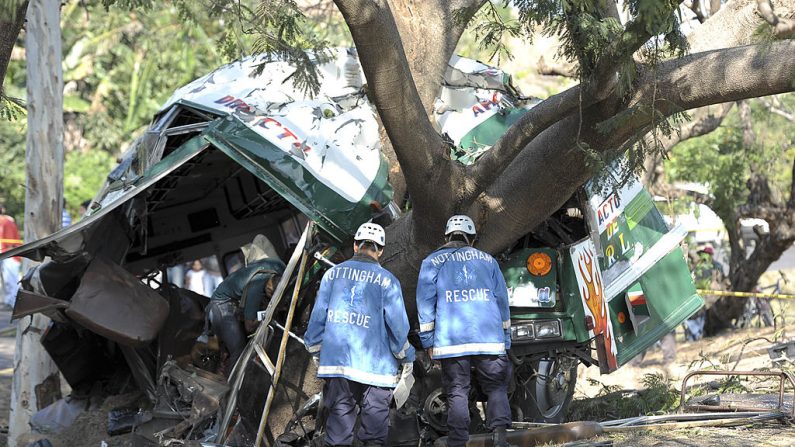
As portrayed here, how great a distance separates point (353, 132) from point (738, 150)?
881 cm

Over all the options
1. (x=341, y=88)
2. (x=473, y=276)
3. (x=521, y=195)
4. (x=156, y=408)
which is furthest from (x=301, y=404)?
(x=341, y=88)

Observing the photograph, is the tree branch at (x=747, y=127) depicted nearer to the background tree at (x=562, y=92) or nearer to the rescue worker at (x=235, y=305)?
the background tree at (x=562, y=92)

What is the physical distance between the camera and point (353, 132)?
8.42 metres

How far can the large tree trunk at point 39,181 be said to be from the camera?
9898mm

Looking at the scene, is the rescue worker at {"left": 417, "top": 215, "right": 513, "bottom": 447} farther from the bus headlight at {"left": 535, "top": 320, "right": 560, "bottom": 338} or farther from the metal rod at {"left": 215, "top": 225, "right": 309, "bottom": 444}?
the metal rod at {"left": 215, "top": 225, "right": 309, "bottom": 444}

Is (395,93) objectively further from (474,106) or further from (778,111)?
(778,111)

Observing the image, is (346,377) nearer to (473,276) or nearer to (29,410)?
(473,276)

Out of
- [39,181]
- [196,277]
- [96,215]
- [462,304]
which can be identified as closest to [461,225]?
[462,304]

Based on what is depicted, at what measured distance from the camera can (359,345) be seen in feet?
22.1

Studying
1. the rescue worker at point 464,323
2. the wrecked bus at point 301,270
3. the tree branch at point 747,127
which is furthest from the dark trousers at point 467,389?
the tree branch at point 747,127

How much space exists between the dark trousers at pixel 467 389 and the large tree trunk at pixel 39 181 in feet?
15.2

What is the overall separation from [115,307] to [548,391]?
358 centimetres

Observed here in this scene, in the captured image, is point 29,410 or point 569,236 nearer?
point 569,236

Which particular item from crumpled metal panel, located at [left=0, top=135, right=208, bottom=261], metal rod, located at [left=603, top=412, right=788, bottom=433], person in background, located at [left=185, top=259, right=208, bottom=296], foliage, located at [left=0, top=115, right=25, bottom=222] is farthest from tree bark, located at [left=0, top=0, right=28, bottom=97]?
foliage, located at [left=0, top=115, right=25, bottom=222]
